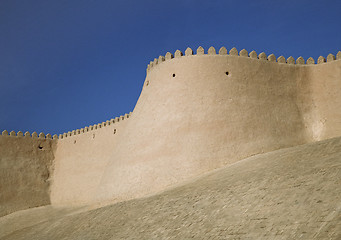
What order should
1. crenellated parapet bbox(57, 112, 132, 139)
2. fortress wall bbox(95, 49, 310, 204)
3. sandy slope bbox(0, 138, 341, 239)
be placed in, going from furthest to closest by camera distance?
crenellated parapet bbox(57, 112, 132, 139) → fortress wall bbox(95, 49, 310, 204) → sandy slope bbox(0, 138, 341, 239)

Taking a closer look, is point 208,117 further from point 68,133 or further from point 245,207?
point 68,133

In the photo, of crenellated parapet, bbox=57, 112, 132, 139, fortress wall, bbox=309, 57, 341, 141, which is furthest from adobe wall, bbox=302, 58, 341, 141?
crenellated parapet, bbox=57, 112, 132, 139

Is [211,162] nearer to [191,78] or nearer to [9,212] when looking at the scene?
[191,78]

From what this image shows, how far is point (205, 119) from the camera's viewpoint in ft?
52.0

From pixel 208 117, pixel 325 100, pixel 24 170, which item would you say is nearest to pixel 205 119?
pixel 208 117

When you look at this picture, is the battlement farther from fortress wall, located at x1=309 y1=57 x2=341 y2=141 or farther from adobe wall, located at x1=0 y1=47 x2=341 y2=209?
fortress wall, located at x1=309 y1=57 x2=341 y2=141

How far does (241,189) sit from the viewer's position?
10578mm

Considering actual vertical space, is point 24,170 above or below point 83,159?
above

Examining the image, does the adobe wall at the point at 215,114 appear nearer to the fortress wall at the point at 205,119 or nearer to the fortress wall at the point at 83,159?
the fortress wall at the point at 205,119

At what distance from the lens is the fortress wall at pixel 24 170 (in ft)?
76.2

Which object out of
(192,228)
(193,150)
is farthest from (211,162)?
(192,228)

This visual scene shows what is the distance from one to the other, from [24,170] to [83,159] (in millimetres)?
3405

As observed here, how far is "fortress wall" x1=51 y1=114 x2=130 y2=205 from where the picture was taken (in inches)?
874

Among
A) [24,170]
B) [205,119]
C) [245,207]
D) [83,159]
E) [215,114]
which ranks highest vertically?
[24,170]
